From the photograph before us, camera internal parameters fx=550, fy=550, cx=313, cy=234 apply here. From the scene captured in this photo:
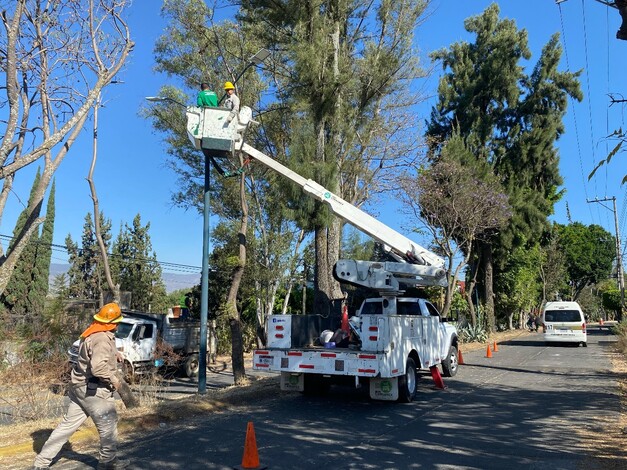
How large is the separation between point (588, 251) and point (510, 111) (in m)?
33.3

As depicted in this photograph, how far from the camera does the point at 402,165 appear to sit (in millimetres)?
19703

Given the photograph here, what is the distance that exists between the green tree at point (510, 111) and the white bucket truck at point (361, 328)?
22.0 m

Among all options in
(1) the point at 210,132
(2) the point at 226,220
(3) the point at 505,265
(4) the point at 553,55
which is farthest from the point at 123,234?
(4) the point at 553,55

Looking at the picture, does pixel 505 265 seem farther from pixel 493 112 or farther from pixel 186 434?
pixel 186 434

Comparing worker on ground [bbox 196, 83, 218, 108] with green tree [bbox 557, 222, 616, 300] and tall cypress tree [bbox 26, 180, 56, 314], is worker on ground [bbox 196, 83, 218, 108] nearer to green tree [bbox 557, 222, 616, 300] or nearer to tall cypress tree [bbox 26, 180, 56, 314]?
tall cypress tree [bbox 26, 180, 56, 314]

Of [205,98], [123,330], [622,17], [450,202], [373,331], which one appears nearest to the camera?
[622,17]

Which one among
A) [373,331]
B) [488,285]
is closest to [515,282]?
[488,285]

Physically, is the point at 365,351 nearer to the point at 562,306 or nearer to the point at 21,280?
the point at 562,306

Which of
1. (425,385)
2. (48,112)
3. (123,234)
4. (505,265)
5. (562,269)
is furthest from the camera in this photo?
(562,269)

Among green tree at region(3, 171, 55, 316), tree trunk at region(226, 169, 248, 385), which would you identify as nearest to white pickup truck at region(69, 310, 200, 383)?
tree trunk at region(226, 169, 248, 385)

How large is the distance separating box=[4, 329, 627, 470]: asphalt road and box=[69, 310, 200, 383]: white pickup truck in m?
4.89

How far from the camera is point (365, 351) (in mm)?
9602

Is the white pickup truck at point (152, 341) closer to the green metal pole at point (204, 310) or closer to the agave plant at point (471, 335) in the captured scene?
the green metal pole at point (204, 310)

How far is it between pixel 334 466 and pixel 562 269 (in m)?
52.6
